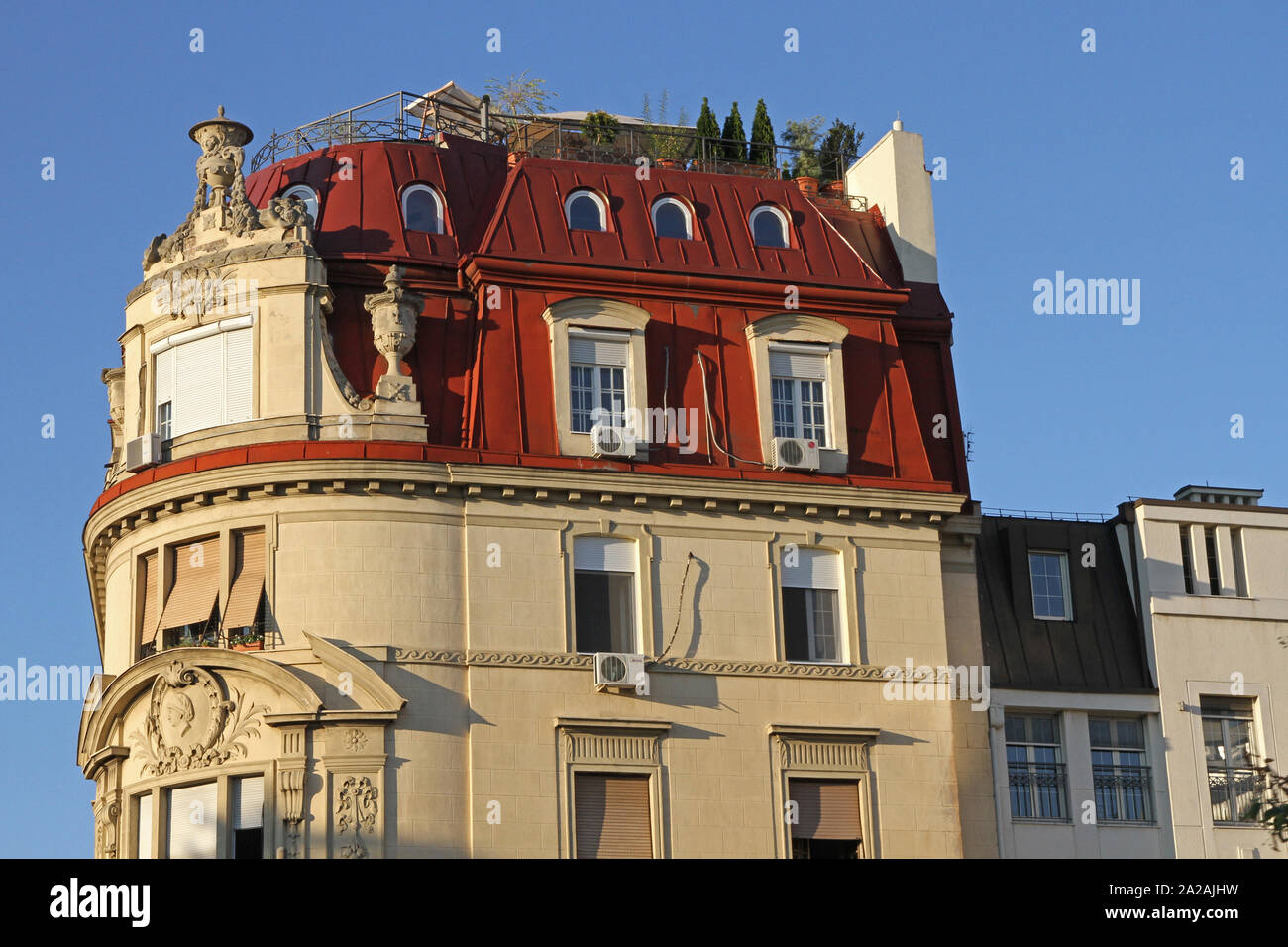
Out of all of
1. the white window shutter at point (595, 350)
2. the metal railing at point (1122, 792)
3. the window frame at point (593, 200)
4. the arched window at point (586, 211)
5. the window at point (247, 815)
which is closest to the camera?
the window at point (247, 815)

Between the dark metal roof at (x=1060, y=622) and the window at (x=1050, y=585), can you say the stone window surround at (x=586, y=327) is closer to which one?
the dark metal roof at (x=1060, y=622)

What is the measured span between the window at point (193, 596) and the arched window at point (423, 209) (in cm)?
830

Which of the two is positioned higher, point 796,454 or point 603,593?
point 796,454

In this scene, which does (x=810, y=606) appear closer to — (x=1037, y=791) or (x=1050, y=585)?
(x=1037, y=791)

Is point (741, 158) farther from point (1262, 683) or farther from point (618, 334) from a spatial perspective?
point (1262, 683)

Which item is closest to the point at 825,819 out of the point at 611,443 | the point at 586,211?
the point at 611,443

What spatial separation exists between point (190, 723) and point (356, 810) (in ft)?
13.3

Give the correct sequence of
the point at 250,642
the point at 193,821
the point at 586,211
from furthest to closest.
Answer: the point at 586,211
the point at 250,642
the point at 193,821

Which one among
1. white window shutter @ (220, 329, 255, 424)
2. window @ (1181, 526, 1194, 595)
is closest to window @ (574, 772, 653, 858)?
white window shutter @ (220, 329, 255, 424)

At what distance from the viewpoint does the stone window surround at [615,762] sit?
45438mm

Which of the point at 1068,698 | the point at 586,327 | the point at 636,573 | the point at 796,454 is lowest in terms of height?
the point at 1068,698

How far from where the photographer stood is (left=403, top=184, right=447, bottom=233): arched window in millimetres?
49906

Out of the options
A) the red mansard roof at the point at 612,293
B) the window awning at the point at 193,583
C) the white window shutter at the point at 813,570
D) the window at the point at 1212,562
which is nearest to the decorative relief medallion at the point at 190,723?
the window awning at the point at 193,583

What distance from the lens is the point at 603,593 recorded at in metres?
47.3
